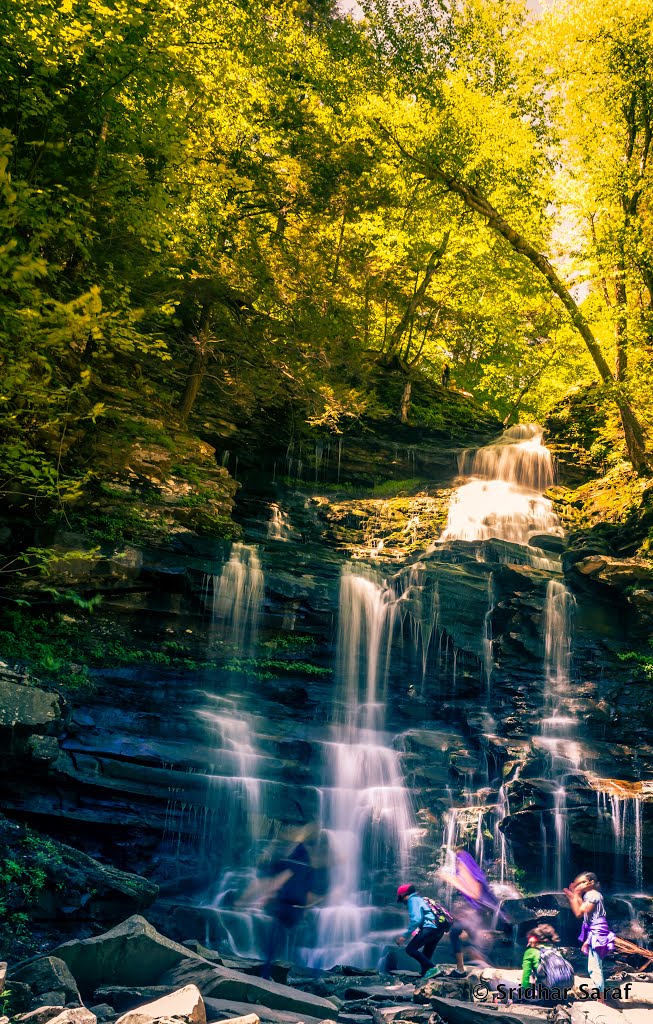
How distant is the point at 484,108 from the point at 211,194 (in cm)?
751

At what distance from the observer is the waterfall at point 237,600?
1505cm

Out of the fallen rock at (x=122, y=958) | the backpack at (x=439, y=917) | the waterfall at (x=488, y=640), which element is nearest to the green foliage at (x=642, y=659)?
the waterfall at (x=488, y=640)

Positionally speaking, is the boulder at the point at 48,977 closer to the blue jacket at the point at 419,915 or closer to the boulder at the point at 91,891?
the boulder at the point at 91,891

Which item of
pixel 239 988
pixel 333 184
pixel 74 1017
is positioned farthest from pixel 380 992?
pixel 333 184

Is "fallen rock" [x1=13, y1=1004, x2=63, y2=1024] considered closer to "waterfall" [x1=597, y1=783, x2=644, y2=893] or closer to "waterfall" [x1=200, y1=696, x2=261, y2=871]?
"waterfall" [x1=200, y1=696, x2=261, y2=871]

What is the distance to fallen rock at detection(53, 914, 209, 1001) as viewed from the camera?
21.5ft

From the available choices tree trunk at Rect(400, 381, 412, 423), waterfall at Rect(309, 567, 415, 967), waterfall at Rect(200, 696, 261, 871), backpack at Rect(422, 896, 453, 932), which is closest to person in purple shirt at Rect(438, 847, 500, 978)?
backpack at Rect(422, 896, 453, 932)

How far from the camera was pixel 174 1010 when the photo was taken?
5266mm

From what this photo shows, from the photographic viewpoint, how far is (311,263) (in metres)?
19.6

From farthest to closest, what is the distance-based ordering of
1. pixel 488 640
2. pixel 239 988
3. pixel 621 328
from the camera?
pixel 621 328, pixel 488 640, pixel 239 988

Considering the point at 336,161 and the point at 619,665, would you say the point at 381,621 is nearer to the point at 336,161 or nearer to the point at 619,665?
the point at 619,665

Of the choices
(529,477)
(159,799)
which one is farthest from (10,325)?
(529,477)

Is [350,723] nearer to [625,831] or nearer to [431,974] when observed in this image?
[625,831]

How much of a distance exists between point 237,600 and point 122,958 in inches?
349
